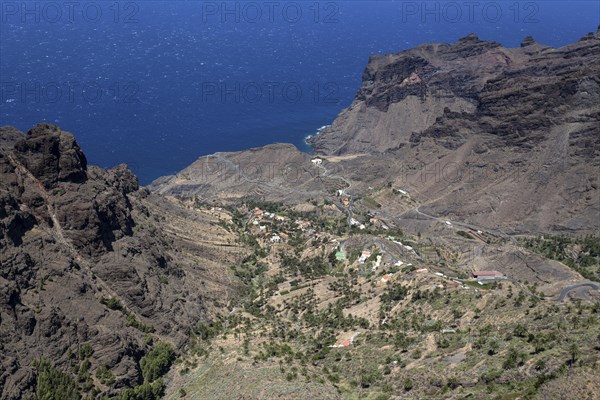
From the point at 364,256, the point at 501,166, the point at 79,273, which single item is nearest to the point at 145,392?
the point at 79,273

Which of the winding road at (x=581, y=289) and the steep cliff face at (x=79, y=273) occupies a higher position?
the steep cliff face at (x=79, y=273)

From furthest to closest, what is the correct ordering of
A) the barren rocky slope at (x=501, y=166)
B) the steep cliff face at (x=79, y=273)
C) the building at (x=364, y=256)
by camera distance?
the barren rocky slope at (x=501, y=166), the building at (x=364, y=256), the steep cliff face at (x=79, y=273)

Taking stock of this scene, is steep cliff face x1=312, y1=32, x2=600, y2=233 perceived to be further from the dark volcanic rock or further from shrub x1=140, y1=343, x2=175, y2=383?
the dark volcanic rock

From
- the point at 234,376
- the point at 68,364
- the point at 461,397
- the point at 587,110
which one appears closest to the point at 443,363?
the point at 461,397

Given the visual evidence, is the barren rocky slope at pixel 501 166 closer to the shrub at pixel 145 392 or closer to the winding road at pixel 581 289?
the winding road at pixel 581 289

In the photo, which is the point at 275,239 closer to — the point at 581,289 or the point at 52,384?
the point at 581,289

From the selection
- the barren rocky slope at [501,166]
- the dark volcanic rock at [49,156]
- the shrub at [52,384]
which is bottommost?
the barren rocky slope at [501,166]

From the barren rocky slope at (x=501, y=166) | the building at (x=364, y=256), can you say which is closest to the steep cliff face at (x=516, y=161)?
the barren rocky slope at (x=501, y=166)

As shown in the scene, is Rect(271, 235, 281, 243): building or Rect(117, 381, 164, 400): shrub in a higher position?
Rect(117, 381, 164, 400): shrub

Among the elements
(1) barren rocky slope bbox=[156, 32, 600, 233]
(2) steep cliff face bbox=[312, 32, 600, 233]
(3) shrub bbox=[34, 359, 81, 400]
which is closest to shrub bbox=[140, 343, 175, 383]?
(3) shrub bbox=[34, 359, 81, 400]
